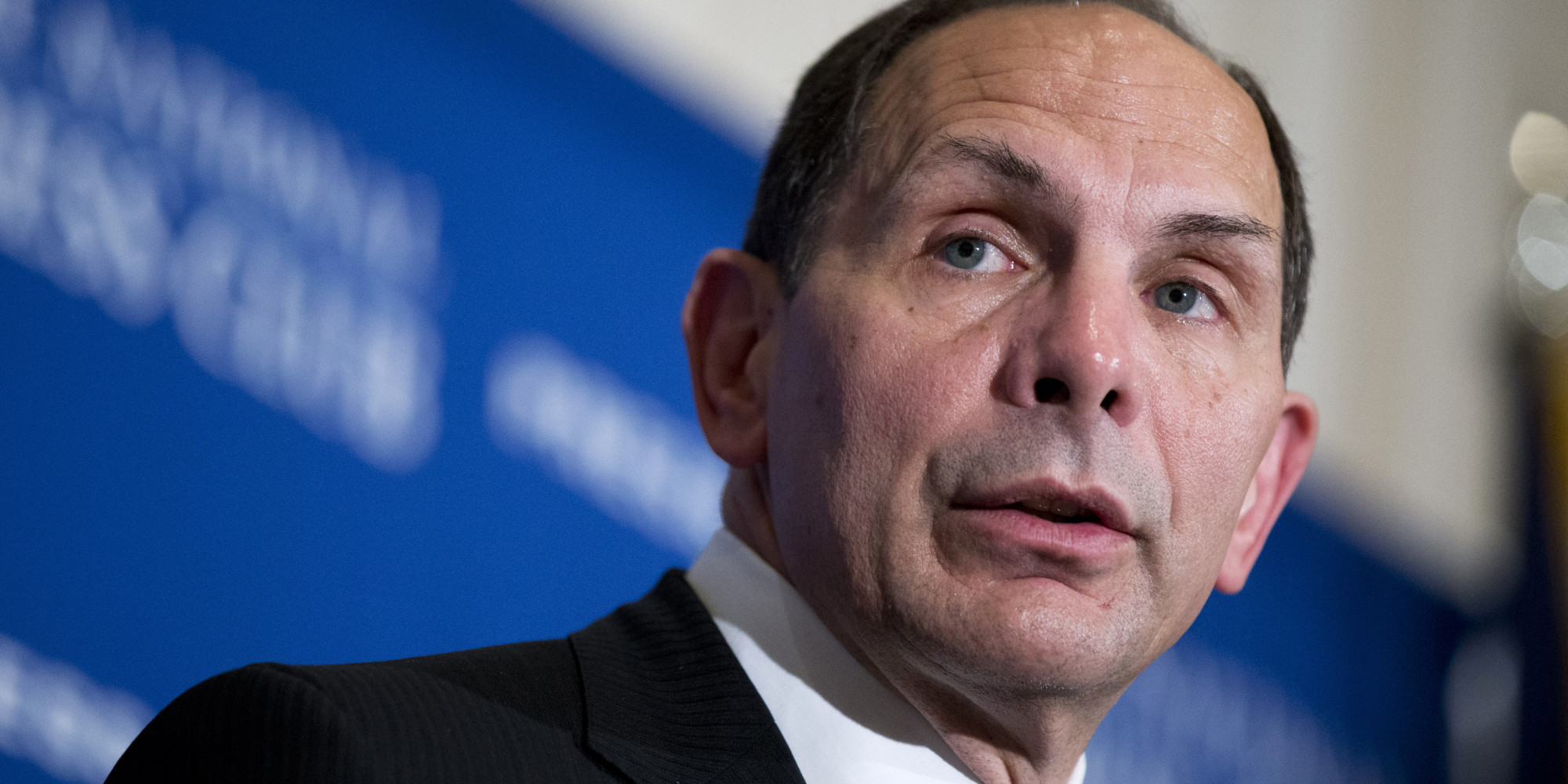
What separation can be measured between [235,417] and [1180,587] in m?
1.49

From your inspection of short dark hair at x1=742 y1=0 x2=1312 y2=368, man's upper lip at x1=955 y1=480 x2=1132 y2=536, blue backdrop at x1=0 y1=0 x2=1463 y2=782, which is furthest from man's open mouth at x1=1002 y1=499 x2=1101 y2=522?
blue backdrop at x1=0 y1=0 x2=1463 y2=782

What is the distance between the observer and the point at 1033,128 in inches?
65.7

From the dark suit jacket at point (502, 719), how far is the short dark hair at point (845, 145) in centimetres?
50

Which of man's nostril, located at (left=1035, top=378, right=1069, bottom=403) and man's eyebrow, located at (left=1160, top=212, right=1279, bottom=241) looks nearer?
man's nostril, located at (left=1035, top=378, right=1069, bottom=403)

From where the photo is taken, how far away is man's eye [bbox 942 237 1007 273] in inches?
64.6

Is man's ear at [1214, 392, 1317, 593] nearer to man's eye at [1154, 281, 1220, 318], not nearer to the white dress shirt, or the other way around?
man's eye at [1154, 281, 1220, 318]

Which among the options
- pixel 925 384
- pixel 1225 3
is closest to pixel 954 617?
pixel 925 384

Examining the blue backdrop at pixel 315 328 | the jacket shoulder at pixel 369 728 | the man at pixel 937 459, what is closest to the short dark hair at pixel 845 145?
the man at pixel 937 459

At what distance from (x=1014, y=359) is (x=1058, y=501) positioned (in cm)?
17

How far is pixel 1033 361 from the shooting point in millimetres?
1518

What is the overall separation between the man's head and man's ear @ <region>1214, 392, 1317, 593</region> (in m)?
0.05

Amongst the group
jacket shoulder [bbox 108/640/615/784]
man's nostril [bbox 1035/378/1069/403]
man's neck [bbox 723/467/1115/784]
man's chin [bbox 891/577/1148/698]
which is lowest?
jacket shoulder [bbox 108/640/615/784]

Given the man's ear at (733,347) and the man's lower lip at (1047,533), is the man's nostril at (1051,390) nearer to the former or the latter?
the man's lower lip at (1047,533)

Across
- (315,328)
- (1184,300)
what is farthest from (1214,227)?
(315,328)
